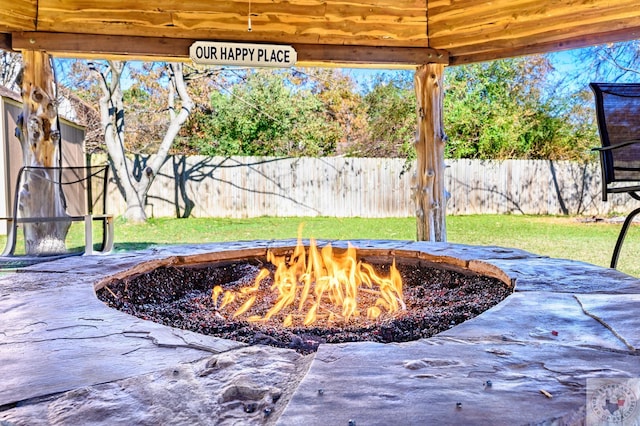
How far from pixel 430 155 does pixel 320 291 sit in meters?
2.34

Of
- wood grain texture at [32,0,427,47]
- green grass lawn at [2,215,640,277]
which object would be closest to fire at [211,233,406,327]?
wood grain texture at [32,0,427,47]

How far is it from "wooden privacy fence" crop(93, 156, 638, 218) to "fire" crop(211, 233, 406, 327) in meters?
7.85

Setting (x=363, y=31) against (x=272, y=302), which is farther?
(x=363, y=31)

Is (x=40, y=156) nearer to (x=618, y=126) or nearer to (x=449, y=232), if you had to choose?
(x=618, y=126)

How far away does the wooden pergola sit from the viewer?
3807 mm

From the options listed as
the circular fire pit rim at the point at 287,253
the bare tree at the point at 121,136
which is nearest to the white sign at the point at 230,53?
the circular fire pit rim at the point at 287,253

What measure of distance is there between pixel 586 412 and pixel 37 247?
4138 millimetres

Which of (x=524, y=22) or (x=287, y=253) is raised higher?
(x=524, y=22)

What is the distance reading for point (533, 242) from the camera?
6.64m

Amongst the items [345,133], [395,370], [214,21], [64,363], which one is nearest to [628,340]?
[395,370]

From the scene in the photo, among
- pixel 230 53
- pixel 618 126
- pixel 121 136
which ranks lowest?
pixel 618 126

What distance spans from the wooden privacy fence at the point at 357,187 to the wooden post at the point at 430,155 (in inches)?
244

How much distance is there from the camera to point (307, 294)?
2.38 meters

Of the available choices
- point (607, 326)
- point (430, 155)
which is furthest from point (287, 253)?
point (430, 155)
